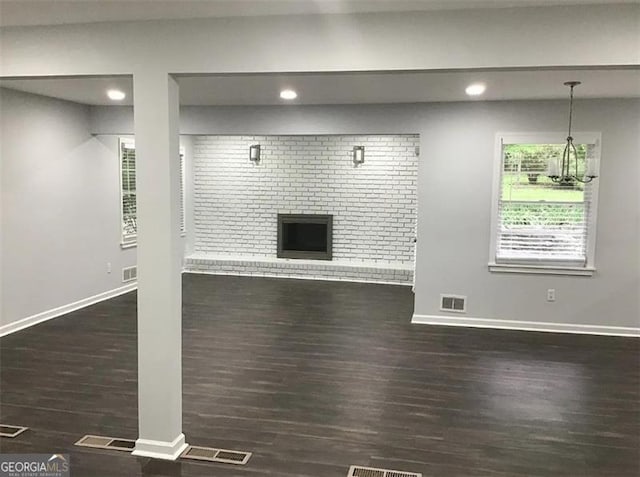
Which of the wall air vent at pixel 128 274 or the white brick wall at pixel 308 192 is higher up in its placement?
the white brick wall at pixel 308 192

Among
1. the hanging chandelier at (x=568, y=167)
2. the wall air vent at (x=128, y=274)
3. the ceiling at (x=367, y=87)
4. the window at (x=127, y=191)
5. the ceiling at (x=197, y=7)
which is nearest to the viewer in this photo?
the ceiling at (x=197, y=7)

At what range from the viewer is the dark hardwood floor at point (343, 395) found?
3.08 metres

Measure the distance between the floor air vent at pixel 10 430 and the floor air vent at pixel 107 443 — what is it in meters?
0.43

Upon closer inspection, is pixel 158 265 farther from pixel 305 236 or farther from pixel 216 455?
pixel 305 236

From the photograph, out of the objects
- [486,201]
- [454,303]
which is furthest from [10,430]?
[486,201]

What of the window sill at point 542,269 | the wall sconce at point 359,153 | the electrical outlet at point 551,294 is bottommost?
the electrical outlet at point 551,294

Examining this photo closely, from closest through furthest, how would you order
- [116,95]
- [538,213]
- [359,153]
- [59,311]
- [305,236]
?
1. [116,95]
2. [538,213]
3. [59,311]
4. [359,153]
5. [305,236]

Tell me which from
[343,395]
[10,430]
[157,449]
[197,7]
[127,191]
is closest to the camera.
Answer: [197,7]

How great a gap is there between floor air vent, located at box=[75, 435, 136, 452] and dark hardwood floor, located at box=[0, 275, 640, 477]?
0.22ft

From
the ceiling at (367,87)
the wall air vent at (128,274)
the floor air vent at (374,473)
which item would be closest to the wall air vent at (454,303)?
the ceiling at (367,87)

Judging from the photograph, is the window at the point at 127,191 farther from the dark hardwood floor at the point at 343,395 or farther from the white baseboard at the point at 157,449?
the white baseboard at the point at 157,449

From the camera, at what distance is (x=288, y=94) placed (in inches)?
207

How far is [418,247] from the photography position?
19.4 ft

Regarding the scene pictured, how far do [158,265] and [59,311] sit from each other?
12.3 ft
